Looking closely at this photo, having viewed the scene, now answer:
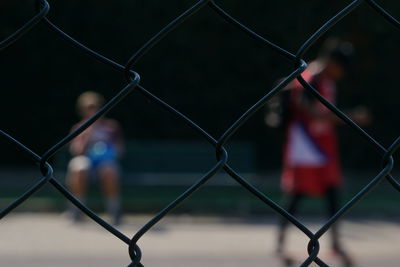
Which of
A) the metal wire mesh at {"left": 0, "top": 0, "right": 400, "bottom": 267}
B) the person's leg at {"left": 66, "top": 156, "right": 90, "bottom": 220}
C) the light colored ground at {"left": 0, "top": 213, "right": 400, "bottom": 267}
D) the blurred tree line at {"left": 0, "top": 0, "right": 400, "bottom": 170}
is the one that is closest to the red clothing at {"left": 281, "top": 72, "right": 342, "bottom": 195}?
the light colored ground at {"left": 0, "top": 213, "right": 400, "bottom": 267}

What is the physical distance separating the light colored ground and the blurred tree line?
342 cm

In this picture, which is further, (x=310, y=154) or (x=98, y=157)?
(x=98, y=157)

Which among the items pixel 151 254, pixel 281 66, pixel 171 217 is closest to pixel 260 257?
pixel 151 254

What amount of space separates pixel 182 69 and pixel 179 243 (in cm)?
528

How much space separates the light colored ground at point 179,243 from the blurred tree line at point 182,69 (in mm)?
3424

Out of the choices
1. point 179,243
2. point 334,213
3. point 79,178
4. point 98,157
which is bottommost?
point 334,213

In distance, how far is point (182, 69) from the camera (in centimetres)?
1223

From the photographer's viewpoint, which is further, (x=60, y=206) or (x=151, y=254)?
(x=60, y=206)

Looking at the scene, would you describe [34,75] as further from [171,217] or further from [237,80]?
[171,217]

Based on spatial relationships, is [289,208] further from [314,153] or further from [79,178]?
[79,178]

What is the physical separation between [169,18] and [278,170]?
293 cm

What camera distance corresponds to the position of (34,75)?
12.4m

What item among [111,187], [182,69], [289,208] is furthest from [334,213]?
[182,69]

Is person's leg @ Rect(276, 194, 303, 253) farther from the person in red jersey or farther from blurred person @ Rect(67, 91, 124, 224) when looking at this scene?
blurred person @ Rect(67, 91, 124, 224)
